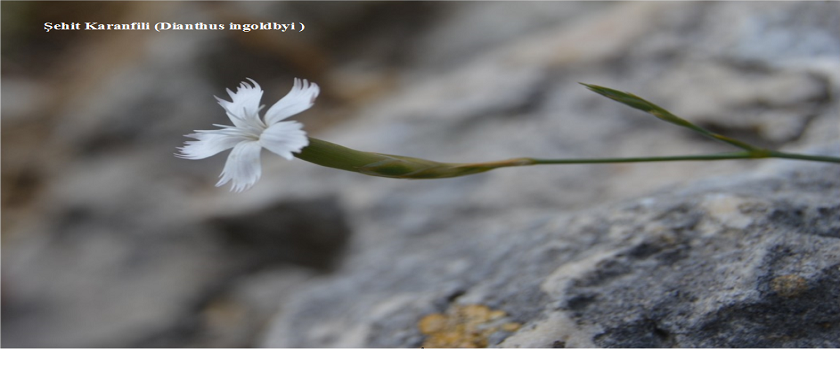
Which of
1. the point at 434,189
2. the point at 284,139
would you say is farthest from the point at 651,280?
the point at 434,189

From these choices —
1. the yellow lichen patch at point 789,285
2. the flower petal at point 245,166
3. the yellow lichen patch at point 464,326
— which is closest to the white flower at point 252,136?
the flower petal at point 245,166

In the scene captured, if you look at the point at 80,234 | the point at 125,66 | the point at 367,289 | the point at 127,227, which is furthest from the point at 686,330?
the point at 125,66

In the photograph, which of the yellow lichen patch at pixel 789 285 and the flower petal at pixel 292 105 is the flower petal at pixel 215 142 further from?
the yellow lichen patch at pixel 789 285

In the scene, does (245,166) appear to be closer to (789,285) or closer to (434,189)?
(789,285)

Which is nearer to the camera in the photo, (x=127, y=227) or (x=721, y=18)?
(x=721, y=18)

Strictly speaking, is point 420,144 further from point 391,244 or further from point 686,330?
point 686,330

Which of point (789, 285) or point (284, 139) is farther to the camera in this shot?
point (789, 285)
